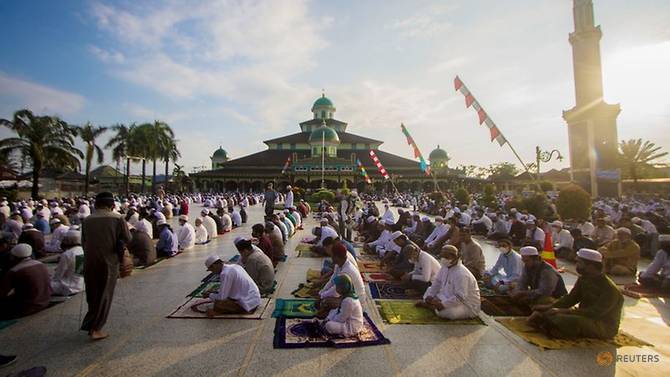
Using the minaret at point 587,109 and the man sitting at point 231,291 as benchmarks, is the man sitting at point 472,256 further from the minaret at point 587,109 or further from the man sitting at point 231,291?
the minaret at point 587,109

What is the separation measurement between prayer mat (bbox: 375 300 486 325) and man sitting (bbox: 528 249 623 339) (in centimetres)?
94

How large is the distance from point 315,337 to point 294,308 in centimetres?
111

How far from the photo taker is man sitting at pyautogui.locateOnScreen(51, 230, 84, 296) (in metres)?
5.78

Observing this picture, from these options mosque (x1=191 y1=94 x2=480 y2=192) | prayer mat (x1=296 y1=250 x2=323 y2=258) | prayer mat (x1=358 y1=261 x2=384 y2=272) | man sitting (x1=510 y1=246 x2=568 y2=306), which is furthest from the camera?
mosque (x1=191 y1=94 x2=480 y2=192)

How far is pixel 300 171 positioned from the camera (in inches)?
1818

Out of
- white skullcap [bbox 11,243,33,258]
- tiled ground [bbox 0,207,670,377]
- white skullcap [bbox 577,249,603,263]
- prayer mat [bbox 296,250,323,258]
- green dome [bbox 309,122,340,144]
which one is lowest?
tiled ground [bbox 0,207,670,377]

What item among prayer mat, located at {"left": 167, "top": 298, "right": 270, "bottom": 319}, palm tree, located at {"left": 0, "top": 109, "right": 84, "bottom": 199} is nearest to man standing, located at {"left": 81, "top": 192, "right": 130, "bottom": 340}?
prayer mat, located at {"left": 167, "top": 298, "right": 270, "bottom": 319}

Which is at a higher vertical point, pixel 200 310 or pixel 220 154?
pixel 220 154

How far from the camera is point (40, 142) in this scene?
25281mm

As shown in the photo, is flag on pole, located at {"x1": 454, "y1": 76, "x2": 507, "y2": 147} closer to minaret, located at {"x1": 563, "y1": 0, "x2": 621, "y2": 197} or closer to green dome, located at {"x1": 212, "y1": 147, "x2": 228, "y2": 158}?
minaret, located at {"x1": 563, "y1": 0, "x2": 621, "y2": 197}

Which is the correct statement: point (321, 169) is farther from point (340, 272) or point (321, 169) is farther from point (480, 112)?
point (340, 272)

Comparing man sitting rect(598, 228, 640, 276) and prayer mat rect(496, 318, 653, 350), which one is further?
man sitting rect(598, 228, 640, 276)

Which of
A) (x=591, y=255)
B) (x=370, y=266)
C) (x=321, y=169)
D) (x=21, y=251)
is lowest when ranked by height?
(x=370, y=266)

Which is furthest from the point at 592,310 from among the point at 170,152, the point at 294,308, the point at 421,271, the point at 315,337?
the point at 170,152
